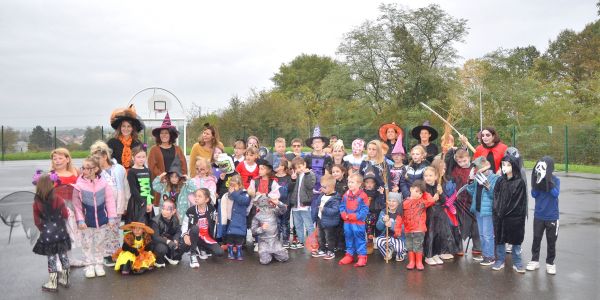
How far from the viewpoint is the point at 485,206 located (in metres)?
6.21

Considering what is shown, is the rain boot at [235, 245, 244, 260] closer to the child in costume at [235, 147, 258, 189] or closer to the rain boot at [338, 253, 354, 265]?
the child in costume at [235, 147, 258, 189]

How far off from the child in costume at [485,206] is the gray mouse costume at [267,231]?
2.59m

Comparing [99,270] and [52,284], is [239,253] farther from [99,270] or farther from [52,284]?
[52,284]

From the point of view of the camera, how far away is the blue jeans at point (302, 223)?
7.23m

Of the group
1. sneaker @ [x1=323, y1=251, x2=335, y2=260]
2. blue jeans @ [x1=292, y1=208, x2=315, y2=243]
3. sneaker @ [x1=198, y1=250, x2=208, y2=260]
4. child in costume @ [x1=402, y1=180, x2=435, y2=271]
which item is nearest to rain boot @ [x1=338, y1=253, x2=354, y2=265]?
sneaker @ [x1=323, y1=251, x2=335, y2=260]

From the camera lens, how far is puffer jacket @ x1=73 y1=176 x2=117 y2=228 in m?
5.81

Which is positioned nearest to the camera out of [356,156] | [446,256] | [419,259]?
[419,259]

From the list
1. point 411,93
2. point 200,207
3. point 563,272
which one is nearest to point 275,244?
point 200,207

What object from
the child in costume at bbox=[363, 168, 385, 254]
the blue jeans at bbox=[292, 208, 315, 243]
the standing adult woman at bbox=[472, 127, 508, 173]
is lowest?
the blue jeans at bbox=[292, 208, 315, 243]

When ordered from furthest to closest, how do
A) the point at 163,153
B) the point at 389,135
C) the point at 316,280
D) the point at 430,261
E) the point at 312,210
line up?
1. the point at 389,135
2. the point at 163,153
3. the point at 312,210
4. the point at 430,261
5. the point at 316,280

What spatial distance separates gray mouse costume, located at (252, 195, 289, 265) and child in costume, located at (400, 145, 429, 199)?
1711mm

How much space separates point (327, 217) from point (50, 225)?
11.3 ft

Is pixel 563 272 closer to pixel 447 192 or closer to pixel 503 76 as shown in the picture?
pixel 447 192

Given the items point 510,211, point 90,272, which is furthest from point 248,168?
point 510,211
